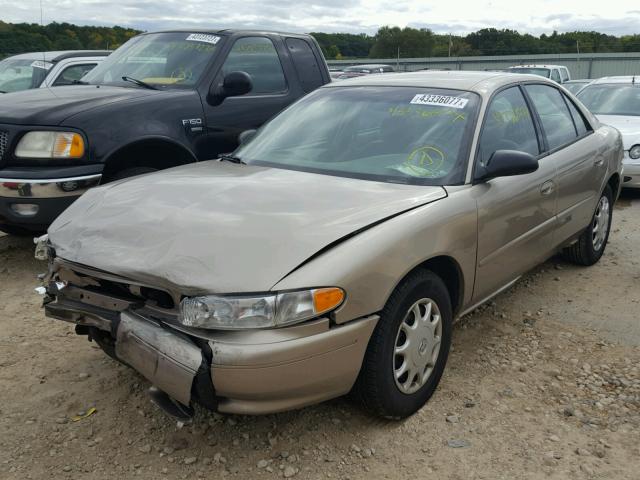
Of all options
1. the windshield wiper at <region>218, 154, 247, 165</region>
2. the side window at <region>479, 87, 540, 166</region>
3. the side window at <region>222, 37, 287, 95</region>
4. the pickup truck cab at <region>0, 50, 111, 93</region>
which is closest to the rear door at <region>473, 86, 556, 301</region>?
the side window at <region>479, 87, 540, 166</region>

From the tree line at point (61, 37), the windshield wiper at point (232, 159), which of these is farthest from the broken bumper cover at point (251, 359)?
the tree line at point (61, 37)

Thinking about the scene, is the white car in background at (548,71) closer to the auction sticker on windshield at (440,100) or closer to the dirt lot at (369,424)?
the auction sticker on windshield at (440,100)

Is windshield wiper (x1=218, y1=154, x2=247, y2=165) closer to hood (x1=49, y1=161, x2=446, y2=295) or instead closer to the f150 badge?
hood (x1=49, y1=161, x2=446, y2=295)

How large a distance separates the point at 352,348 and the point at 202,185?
1.20 m

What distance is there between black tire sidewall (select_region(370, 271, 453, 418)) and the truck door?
2.91 meters

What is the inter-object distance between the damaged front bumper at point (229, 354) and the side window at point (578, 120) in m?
2.99

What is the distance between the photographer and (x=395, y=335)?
8.64 ft

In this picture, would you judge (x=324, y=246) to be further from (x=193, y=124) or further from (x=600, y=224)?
(x=600, y=224)

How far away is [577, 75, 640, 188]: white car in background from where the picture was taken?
7598 millimetres

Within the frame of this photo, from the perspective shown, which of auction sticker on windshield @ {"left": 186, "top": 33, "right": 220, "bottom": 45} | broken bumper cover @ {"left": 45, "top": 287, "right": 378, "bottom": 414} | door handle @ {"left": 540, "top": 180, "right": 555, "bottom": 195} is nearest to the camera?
broken bumper cover @ {"left": 45, "top": 287, "right": 378, "bottom": 414}

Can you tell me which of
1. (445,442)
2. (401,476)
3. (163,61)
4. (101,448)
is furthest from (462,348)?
(163,61)

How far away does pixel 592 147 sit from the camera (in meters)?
4.57

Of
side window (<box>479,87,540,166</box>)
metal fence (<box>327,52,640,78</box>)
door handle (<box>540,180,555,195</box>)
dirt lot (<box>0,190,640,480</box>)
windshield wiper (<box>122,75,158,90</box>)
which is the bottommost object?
dirt lot (<box>0,190,640,480</box>)

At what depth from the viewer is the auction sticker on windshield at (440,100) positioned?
348 cm
